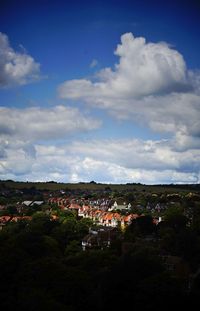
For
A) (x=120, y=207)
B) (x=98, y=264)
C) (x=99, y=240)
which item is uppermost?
(x=120, y=207)

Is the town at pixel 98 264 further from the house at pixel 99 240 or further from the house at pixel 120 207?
the house at pixel 120 207

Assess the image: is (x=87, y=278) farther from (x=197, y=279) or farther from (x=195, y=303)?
(x=197, y=279)

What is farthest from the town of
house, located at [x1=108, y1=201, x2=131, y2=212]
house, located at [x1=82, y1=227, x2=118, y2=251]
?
house, located at [x1=108, y1=201, x2=131, y2=212]

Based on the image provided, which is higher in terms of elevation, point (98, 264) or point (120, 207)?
point (120, 207)

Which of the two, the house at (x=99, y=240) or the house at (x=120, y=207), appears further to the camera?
the house at (x=120, y=207)

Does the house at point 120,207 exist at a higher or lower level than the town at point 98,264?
higher

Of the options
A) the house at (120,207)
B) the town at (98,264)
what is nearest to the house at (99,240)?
the town at (98,264)

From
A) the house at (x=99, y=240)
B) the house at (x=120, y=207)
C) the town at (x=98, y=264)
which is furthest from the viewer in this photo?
the house at (x=120, y=207)

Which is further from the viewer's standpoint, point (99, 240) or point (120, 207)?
point (120, 207)

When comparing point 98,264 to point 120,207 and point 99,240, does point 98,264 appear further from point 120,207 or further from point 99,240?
point 120,207

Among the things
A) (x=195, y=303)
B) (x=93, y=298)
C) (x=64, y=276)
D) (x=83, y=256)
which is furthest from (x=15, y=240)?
(x=195, y=303)

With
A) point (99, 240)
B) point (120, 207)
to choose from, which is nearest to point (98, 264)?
point (99, 240)
